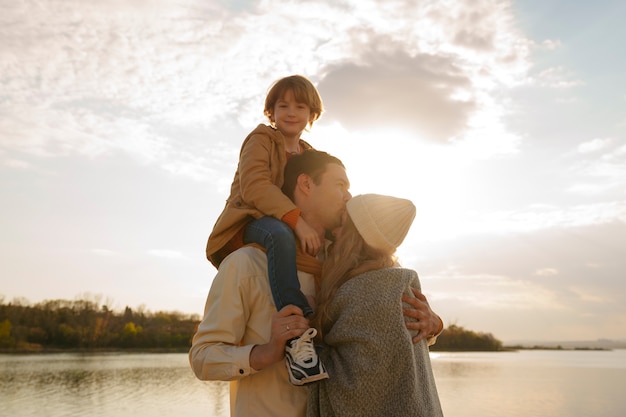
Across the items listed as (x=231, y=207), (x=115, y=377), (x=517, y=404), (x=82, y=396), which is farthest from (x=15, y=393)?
(x=231, y=207)

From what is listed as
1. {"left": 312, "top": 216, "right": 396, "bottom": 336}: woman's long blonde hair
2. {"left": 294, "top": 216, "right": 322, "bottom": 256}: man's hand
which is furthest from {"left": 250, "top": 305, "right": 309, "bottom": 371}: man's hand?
{"left": 294, "top": 216, "right": 322, "bottom": 256}: man's hand

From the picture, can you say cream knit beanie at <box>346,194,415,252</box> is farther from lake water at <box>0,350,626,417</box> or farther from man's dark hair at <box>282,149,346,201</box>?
lake water at <box>0,350,626,417</box>

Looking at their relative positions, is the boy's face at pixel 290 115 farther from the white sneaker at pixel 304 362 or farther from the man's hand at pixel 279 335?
the white sneaker at pixel 304 362

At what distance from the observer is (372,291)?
92.7 inches

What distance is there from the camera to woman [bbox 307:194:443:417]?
2275 mm

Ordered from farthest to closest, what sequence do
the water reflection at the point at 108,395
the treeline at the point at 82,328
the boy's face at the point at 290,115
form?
the treeline at the point at 82,328
the water reflection at the point at 108,395
the boy's face at the point at 290,115

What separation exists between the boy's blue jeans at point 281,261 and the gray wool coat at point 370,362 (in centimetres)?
19

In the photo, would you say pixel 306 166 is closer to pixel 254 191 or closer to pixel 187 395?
pixel 254 191

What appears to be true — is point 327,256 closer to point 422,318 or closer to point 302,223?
point 302,223

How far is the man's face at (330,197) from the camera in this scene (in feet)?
8.97

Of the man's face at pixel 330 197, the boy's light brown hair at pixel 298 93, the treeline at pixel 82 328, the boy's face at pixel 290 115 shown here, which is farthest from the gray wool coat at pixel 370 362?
the treeline at pixel 82 328

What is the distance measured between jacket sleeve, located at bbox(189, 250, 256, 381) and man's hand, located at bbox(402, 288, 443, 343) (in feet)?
2.16

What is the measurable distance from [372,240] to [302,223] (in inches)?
15.5

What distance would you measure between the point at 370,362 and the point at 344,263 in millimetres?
419
